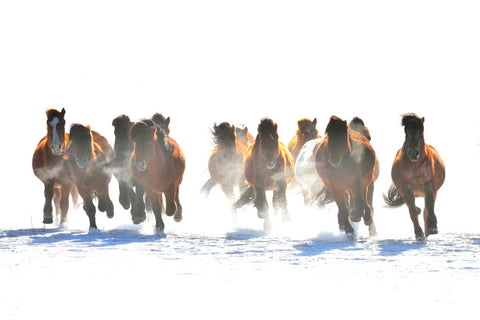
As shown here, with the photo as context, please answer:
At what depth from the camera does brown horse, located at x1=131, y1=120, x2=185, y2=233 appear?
1247 centimetres

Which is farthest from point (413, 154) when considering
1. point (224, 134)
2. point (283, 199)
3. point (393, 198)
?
point (224, 134)

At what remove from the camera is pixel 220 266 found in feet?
30.2

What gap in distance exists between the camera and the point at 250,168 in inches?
550

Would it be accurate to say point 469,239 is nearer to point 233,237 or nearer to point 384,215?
point 233,237

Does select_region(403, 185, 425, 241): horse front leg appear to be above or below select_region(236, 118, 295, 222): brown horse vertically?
below

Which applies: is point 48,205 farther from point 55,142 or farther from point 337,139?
point 337,139

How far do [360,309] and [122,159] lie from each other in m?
7.75

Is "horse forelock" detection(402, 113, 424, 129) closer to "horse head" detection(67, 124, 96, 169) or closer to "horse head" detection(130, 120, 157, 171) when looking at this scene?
"horse head" detection(130, 120, 157, 171)

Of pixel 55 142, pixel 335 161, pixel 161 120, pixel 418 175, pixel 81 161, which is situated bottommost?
pixel 418 175

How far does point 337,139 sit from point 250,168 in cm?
273

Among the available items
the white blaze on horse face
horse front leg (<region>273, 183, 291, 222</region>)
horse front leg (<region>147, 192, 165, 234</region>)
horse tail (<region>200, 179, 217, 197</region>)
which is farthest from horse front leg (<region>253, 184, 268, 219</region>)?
horse tail (<region>200, 179, 217, 197</region>)

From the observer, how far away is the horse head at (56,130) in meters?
12.9

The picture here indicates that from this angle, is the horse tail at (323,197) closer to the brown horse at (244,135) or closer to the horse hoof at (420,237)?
the horse hoof at (420,237)

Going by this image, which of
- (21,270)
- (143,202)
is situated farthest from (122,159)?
(21,270)
